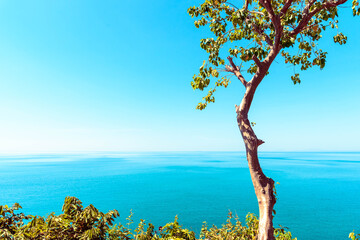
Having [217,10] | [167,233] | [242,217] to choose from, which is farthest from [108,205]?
[217,10]

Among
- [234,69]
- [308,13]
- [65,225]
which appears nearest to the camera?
[65,225]

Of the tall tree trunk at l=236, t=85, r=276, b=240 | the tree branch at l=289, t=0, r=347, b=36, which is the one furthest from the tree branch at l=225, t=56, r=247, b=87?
the tree branch at l=289, t=0, r=347, b=36

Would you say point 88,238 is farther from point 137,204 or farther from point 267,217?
point 137,204

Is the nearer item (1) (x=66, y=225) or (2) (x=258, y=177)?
(1) (x=66, y=225)

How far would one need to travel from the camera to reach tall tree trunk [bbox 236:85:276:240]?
4.11 meters

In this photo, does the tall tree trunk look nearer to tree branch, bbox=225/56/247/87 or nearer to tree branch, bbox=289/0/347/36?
tree branch, bbox=225/56/247/87

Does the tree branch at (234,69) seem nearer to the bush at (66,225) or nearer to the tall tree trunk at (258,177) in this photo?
the tall tree trunk at (258,177)

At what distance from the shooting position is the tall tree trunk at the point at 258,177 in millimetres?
4109

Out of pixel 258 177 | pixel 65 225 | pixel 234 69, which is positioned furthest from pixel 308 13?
pixel 65 225

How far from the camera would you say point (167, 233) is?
4980 mm

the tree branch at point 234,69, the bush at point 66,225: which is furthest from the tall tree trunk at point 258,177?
the bush at point 66,225

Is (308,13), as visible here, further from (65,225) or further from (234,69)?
(65,225)

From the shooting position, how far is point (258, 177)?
441 centimetres

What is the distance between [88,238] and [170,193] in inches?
1863
